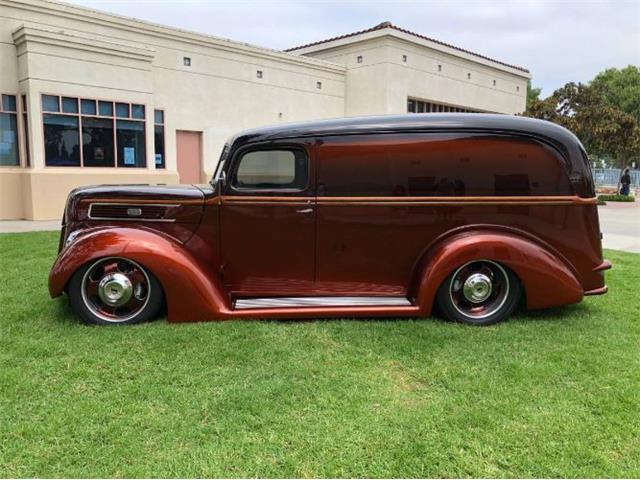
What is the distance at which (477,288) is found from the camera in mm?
4832

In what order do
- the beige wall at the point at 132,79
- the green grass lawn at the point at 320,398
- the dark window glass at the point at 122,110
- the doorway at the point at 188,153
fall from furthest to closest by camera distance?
the doorway at the point at 188,153, the dark window glass at the point at 122,110, the beige wall at the point at 132,79, the green grass lawn at the point at 320,398

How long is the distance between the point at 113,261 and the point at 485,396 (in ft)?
10.6

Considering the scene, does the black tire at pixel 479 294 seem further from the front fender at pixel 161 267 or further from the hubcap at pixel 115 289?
the hubcap at pixel 115 289

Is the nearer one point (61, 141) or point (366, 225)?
point (366, 225)

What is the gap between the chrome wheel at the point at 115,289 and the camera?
4648mm

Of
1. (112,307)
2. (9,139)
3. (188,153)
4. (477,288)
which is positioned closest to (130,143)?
(188,153)

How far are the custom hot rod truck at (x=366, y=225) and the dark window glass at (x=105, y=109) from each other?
10.6m

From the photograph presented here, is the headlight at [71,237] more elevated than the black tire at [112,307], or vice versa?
the headlight at [71,237]

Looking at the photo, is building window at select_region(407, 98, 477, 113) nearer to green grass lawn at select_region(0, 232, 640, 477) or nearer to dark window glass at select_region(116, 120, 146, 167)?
dark window glass at select_region(116, 120, 146, 167)

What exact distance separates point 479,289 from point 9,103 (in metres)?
13.3

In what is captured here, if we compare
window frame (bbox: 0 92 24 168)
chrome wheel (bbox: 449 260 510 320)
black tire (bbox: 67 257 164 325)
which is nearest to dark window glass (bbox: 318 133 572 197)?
chrome wheel (bbox: 449 260 510 320)

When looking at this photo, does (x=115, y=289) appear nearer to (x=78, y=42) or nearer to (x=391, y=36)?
(x=78, y=42)

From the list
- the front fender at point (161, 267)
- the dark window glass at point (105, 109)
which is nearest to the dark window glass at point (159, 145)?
the dark window glass at point (105, 109)

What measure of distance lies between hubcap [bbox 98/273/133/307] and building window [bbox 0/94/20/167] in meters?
11.1
